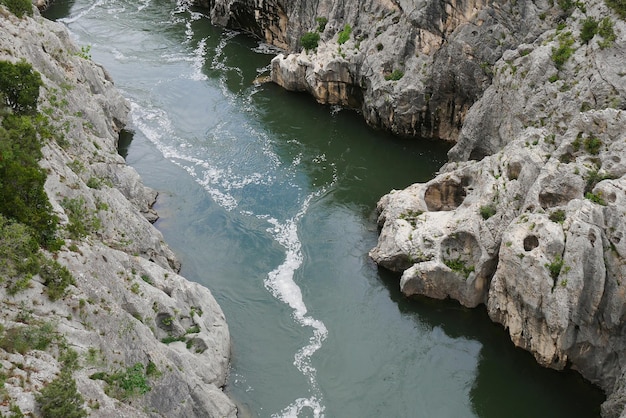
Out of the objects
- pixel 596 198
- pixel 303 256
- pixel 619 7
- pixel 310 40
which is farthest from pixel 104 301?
pixel 310 40

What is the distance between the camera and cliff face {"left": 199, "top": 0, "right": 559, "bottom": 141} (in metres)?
40.7

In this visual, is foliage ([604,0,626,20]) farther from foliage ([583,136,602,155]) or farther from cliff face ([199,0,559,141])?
foliage ([583,136,602,155])

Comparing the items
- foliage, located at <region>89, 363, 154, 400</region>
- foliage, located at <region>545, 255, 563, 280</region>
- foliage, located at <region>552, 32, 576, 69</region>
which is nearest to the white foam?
foliage, located at <region>89, 363, 154, 400</region>

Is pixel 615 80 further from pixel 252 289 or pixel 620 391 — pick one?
pixel 252 289

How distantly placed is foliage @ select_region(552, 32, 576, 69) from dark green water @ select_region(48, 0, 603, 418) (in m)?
11.1

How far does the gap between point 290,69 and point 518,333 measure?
102 feet

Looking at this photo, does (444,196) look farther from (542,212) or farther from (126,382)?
(126,382)

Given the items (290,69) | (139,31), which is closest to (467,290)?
(290,69)

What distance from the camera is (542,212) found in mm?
27766

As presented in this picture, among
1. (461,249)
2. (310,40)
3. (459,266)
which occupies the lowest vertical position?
(459,266)

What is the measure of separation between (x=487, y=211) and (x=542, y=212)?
3.20m

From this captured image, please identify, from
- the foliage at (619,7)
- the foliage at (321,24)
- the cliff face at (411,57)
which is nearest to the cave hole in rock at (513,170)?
the foliage at (619,7)

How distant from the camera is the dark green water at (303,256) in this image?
2661 cm

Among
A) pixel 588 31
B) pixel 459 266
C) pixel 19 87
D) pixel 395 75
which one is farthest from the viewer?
pixel 395 75
